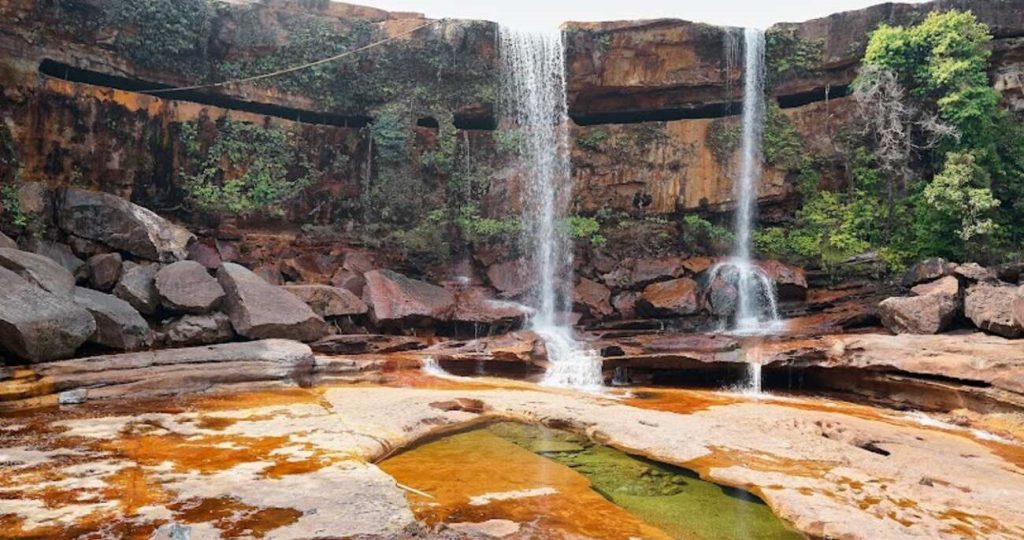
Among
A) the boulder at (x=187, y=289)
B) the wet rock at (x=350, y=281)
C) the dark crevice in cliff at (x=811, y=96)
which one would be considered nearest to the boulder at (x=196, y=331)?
the boulder at (x=187, y=289)

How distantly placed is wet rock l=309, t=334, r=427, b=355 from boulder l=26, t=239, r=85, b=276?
18.5 ft

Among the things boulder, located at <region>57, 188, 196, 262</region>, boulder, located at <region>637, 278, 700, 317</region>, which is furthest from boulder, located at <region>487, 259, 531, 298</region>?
boulder, located at <region>57, 188, 196, 262</region>

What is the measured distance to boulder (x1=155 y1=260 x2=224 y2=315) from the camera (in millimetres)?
13852

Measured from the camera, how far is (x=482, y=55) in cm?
2106

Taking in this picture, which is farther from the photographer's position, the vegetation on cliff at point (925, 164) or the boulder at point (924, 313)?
the vegetation on cliff at point (925, 164)

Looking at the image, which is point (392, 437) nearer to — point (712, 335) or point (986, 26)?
point (712, 335)

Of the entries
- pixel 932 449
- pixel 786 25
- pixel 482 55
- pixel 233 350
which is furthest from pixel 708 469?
pixel 786 25

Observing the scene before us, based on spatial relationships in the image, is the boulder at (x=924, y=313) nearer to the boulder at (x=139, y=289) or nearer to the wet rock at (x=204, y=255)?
the wet rock at (x=204, y=255)

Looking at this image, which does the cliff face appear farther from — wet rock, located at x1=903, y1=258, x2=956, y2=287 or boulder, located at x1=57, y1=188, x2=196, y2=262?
wet rock, located at x1=903, y1=258, x2=956, y2=287

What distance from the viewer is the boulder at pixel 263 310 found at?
1388 cm

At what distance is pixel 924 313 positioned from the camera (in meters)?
13.5

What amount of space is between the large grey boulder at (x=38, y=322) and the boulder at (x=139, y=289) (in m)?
2.56

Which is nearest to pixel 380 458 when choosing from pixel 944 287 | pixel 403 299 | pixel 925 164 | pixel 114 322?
pixel 114 322

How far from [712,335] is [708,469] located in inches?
359
